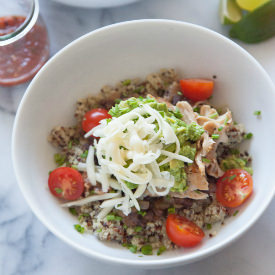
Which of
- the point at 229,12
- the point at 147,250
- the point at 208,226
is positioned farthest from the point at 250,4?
the point at 147,250

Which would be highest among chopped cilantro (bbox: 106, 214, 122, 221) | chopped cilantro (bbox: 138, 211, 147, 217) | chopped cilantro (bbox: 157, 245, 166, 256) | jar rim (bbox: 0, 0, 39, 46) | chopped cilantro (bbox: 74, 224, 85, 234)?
jar rim (bbox: 0, 0, 39, 46)

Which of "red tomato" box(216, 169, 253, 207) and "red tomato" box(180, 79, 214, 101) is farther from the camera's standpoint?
"red tomato" box(180, 79, 214, 101)

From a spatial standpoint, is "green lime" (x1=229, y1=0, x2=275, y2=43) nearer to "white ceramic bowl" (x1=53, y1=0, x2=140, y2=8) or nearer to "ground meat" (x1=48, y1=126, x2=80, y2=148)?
"white ceramic bowl" (x1=53, y1=0, x2=140, y2=8)

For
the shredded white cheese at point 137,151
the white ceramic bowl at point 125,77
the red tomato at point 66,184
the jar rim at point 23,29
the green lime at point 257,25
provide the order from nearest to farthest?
the shredded white cheese at point 137,151, the white ceramic bowl at point 125,77, the red tomato at point 66,184, the jar rim at point 23,29, the green lime at point 257,25

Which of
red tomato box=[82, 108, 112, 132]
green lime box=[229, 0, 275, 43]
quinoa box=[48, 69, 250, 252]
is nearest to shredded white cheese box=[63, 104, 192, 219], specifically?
quinoa box=[48, 69, 250, 252]

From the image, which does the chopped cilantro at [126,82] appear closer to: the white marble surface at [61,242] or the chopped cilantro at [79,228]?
the white marble surface at [61,242]

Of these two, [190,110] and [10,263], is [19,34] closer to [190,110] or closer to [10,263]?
[190,110]

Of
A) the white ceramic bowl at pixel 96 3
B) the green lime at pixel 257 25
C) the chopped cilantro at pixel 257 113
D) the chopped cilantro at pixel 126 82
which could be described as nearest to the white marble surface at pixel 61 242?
the green lime at pixel 257 25
